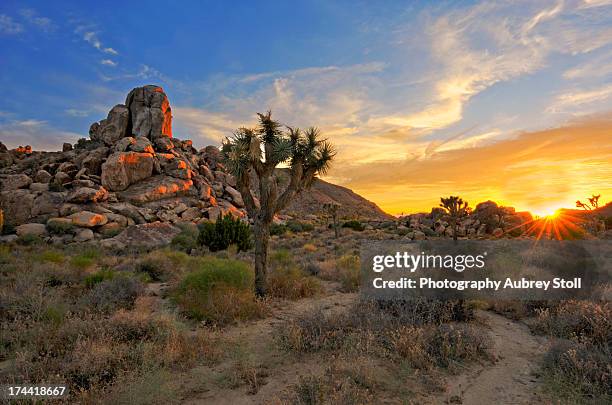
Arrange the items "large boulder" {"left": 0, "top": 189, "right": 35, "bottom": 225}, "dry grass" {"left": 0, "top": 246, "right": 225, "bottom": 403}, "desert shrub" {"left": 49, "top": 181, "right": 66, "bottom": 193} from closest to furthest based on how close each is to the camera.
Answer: "dry grass" {"left": 0, "top": 246, "right": 225, "bottom": 403}
"large boulder" {"left": 0, "top": 189, "right": 35, "bottom": 225}
"desert shrub" {"left": 49, "top": 181, "right": 66, "bottom": 193}

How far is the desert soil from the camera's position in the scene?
4.96 metres

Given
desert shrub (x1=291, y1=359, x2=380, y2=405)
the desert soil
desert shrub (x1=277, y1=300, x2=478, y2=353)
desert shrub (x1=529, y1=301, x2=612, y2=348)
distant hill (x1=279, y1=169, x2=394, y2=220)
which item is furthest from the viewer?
distant hill (x1=279, y1=169, x2=394, y2=220)

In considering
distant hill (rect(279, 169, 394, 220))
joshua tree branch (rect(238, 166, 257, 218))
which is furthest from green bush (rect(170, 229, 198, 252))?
distant hill (rect(279, 169, 394, 220))

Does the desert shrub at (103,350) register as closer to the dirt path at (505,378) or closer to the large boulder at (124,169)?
the dirt path at (505,378)

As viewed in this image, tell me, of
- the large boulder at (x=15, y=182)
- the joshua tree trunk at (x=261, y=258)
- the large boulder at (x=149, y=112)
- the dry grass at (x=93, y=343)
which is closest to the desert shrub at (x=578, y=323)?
the dry grass at (x=93, y=343)

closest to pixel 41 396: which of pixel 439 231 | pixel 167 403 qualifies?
pixel 167 403

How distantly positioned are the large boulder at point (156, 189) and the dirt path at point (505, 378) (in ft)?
128

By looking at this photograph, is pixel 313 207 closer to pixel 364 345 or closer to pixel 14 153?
pixel 14 153

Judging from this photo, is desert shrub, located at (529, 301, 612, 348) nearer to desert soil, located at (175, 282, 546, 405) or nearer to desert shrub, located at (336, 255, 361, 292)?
desert soil, located at (175, 282, 546, 405)

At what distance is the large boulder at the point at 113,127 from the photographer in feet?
155

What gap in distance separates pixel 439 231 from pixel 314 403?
118 ft

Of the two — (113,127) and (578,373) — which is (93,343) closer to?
(578,373)

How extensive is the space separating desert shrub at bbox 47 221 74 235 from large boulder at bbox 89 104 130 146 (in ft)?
65.4

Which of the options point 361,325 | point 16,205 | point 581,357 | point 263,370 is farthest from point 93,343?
point 16,205
